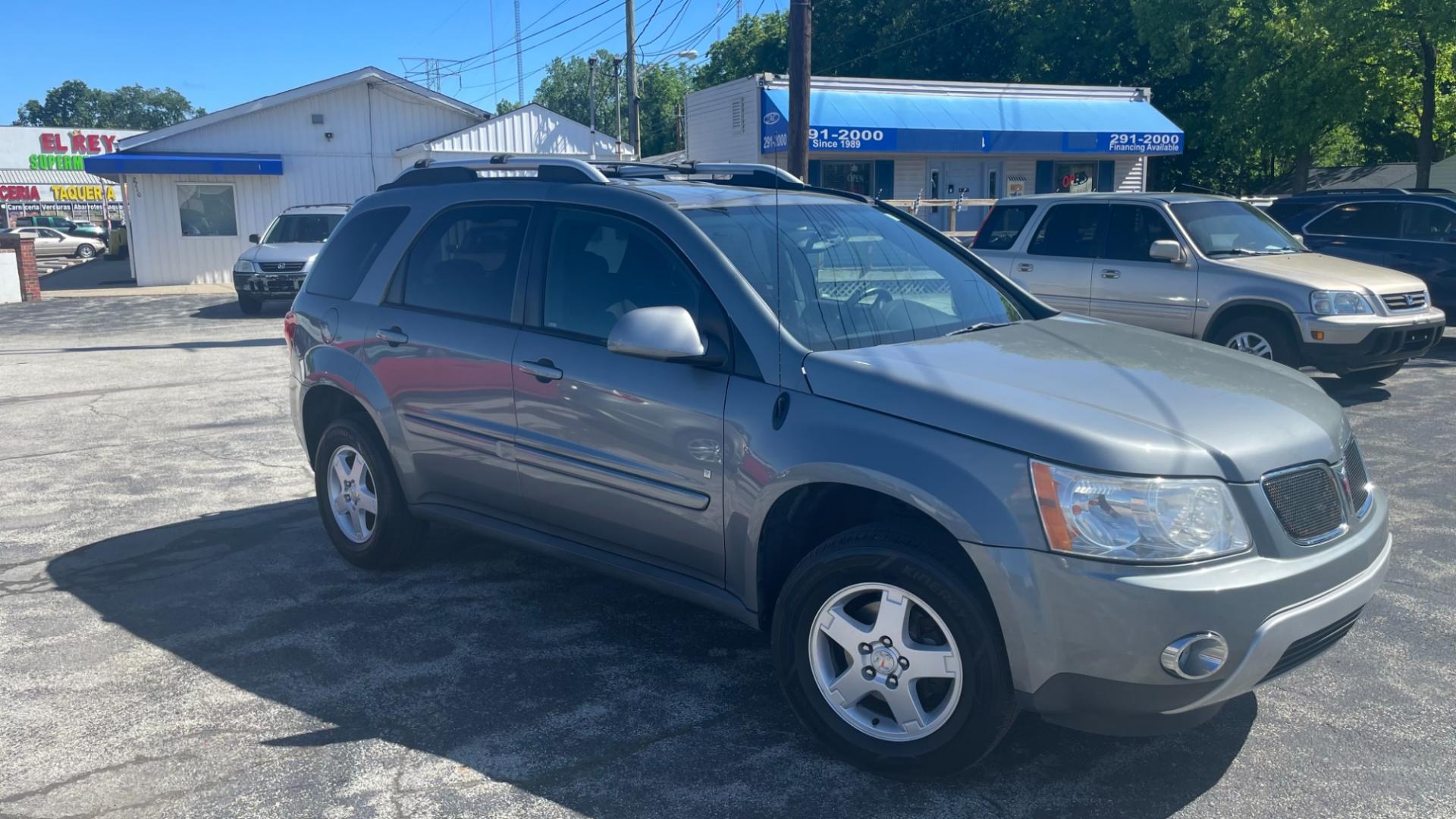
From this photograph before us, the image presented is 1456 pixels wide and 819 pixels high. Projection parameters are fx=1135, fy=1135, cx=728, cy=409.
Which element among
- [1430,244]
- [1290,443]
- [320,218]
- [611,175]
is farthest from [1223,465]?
[320,218]

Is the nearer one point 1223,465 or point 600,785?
point 1223,465

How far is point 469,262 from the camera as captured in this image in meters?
4.96

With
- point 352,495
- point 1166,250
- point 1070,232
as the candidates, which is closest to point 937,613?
point 352,495

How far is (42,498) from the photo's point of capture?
7.07 m

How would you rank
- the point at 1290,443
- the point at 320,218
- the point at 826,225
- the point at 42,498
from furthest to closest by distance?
the point at 320,218 < the point at 42,498 < the point at 826,225 < the point at 1290,443

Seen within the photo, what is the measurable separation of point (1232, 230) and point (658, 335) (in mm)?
8267

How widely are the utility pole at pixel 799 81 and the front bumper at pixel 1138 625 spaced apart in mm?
11074

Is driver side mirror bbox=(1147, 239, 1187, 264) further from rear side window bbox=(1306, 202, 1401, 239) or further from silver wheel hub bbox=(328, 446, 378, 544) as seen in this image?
silver wheel hub bbox=(328, 446, 378, 544)

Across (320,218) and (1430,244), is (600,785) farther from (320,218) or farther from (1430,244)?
(320,218)

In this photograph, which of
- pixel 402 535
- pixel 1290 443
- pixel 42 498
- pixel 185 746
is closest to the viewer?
pixel 1290 443

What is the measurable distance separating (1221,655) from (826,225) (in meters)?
2.29

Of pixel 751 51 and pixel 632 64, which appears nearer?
pixel 632 64

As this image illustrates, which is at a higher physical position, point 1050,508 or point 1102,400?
point 1102,400

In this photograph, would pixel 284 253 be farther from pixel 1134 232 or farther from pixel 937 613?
pixel 937 613
